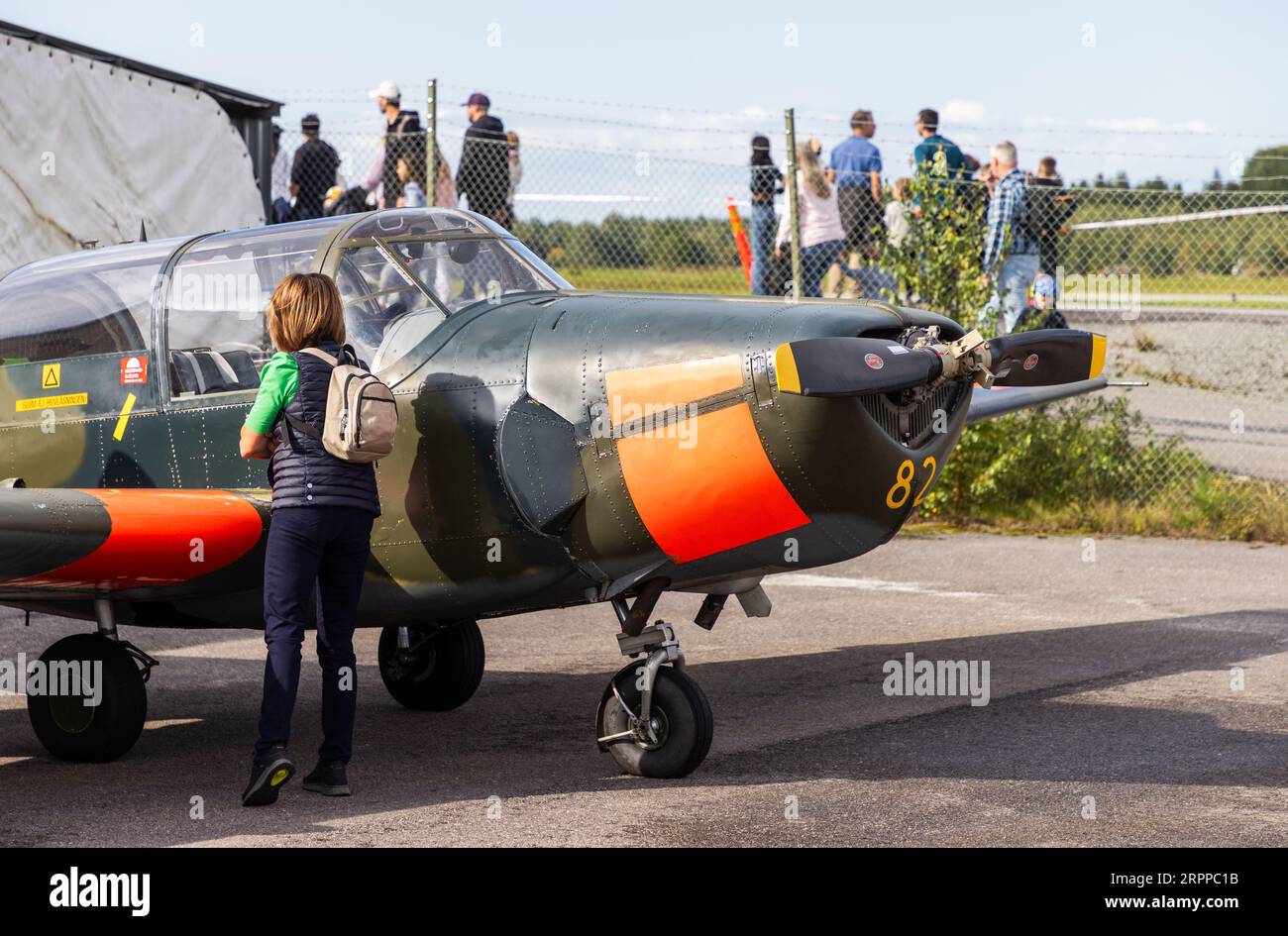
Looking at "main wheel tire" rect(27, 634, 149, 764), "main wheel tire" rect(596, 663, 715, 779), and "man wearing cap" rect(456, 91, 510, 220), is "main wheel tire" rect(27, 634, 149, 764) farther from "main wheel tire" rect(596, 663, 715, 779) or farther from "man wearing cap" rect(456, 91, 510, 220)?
"man wearing cap" rect(456, 91, 510, 220)

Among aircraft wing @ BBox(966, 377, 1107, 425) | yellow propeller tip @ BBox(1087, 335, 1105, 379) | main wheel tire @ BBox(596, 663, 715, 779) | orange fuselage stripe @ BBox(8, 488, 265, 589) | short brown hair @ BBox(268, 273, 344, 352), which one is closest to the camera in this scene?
short brown hair @ BBox(268, 273, 344, 352)

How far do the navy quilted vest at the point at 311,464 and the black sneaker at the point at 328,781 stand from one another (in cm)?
100

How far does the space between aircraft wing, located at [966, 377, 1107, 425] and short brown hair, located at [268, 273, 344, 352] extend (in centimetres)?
374

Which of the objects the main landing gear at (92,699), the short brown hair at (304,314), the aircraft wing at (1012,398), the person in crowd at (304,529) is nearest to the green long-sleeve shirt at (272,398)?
the person in crowd at (304,529)

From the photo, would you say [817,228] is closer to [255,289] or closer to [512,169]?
[512,169]

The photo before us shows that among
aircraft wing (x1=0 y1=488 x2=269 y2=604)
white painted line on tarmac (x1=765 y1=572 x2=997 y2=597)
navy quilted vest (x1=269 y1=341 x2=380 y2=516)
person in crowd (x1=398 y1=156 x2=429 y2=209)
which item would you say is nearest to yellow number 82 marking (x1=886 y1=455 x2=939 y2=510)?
navy quilted vest (x1=269 y1=341 x2=380 y2=516)

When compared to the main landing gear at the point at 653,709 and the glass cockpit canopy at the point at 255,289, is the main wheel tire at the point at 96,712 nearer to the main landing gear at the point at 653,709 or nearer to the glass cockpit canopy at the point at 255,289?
the glass cockpit canopy at the point at 255,289

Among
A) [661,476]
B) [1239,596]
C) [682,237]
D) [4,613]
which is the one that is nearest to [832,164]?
[682,237]

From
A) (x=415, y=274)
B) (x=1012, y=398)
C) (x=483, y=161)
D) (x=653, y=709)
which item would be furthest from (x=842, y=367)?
(x=483, y=161)

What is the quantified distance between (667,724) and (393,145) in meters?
8.41

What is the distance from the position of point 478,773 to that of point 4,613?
5.12m

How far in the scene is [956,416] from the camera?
6.00 metres

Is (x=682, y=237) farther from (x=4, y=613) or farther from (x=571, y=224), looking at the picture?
A: (x=4, y=613)

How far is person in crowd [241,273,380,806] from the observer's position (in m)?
5.84
